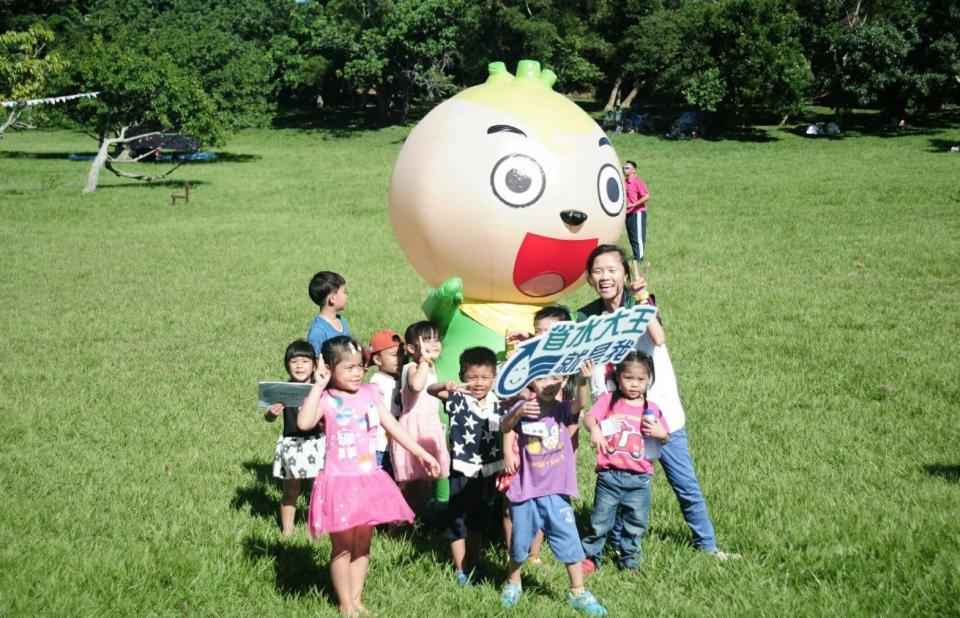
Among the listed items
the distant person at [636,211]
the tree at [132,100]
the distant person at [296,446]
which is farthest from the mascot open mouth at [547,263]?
the tree at [132,100]

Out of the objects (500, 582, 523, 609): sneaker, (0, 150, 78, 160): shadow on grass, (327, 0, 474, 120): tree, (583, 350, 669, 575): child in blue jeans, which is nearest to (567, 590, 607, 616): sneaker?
(500, 582, 523, 609): sneaker

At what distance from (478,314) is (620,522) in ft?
5.48

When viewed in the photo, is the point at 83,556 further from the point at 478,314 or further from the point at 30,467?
the point at 478,314

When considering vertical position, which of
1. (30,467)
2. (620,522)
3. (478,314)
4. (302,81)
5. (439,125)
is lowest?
(30,467)

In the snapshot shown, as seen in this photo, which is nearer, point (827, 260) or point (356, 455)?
point (356, 455)

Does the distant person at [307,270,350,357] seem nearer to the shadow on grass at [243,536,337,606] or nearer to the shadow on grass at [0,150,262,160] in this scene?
the shadow on grass at [243,536,337,606]

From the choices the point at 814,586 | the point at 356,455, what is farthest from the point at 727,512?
the point at 356,455

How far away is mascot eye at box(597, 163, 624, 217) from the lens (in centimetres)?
576

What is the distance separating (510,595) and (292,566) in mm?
1244

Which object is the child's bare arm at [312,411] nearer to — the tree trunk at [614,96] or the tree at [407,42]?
the tree at [407,42]

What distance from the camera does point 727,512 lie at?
5.41 meters

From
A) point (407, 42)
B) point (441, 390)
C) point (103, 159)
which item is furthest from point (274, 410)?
point (407, 42)

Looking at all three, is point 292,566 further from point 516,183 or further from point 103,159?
point 103,159

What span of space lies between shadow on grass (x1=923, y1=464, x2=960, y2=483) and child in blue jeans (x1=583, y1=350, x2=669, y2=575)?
8.22 feet
